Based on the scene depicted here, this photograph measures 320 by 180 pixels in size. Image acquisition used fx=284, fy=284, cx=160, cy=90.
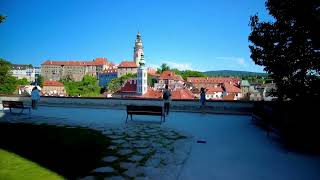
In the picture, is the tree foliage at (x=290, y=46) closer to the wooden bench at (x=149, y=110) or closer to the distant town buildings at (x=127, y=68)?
the wooden bench at (x=149, y=110)

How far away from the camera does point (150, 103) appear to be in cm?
1778

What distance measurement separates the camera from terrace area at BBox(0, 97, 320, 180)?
5.80 meters

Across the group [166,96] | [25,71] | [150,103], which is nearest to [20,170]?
[166,96]

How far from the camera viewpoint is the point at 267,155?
7.32 m

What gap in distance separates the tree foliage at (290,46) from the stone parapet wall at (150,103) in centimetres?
365

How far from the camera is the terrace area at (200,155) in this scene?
580cm

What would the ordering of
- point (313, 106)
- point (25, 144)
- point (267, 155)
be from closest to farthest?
point (267, 155), point (25, 144), point (313, 106)

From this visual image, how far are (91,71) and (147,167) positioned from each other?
163434 millimetres

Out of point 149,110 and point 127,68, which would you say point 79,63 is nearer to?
point 127,68

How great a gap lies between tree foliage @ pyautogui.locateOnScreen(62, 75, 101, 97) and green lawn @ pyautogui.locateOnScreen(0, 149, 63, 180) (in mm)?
125352

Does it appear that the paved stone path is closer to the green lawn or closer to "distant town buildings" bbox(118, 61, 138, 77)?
the green lawn

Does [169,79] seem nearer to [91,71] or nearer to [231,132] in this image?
[91,71]

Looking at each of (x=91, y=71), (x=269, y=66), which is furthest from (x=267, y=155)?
(x=91, y=71)

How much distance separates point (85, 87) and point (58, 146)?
444 feet
